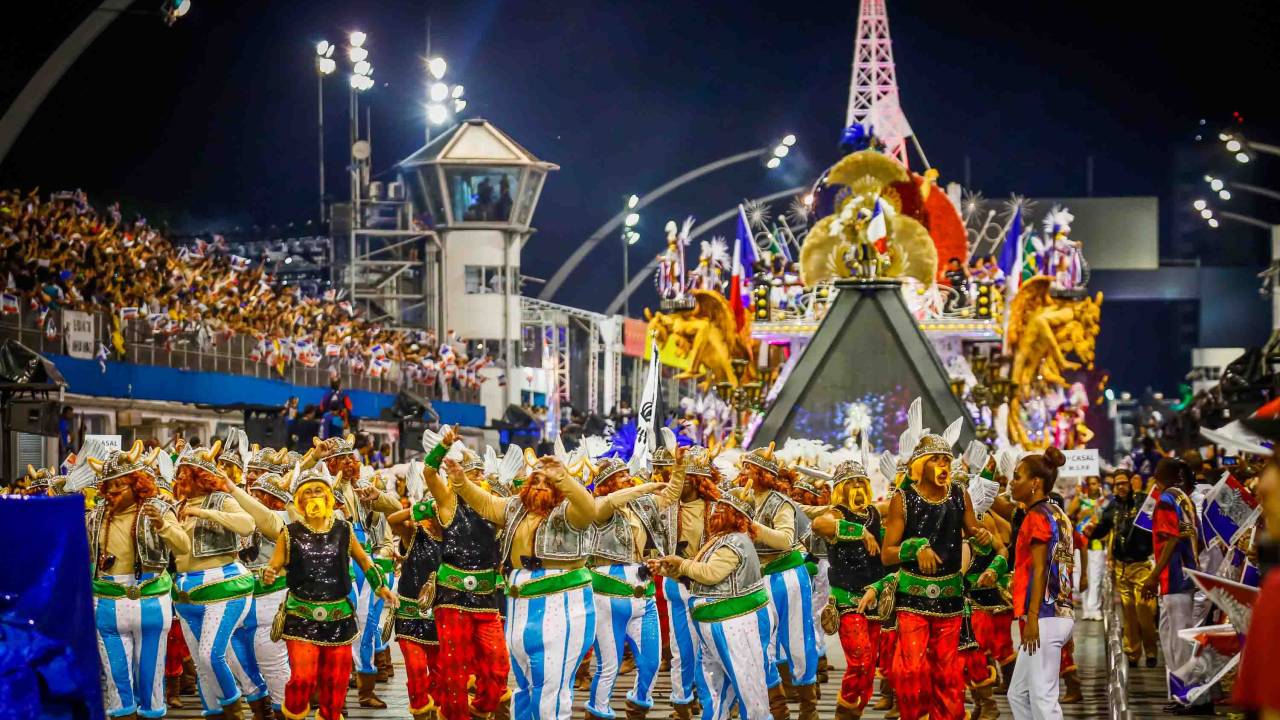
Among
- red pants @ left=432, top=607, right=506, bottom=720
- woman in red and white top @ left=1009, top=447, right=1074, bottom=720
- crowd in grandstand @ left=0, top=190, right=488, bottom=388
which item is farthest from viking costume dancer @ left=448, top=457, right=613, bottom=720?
crowd in grandstand @ left=0, top=190, right=488, bottom=388

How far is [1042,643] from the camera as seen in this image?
36.6 feet

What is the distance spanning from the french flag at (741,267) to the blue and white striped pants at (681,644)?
94.0ft

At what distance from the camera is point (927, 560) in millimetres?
11500

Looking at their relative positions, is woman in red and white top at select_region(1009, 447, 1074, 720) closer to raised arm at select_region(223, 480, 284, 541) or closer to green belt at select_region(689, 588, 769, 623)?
green belt at select_region(689, 588, 769, 623)

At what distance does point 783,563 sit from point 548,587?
2.59 metres

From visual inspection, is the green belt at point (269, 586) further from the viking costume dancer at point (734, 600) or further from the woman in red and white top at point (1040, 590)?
the woman in red and white top at point (1040, 590)

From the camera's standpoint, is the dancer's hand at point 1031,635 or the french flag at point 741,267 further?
the french flag at point 741,267

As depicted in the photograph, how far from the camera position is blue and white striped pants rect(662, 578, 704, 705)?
13.4 metres

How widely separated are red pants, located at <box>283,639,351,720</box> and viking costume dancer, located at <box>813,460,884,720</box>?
3.61 m

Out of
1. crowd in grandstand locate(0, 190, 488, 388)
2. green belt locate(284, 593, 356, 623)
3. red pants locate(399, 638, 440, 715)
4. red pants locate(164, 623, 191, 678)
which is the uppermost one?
crowd in grandstand locate(0, 190, 488, 388)

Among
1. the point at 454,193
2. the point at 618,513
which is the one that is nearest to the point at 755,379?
the point at 454,193

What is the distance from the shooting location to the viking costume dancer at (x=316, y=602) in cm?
1212

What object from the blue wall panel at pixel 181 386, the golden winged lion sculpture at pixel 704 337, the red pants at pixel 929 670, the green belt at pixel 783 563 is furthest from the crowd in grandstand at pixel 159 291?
the red pants at pixel 929 670

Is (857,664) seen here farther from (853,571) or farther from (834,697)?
(834,697)
